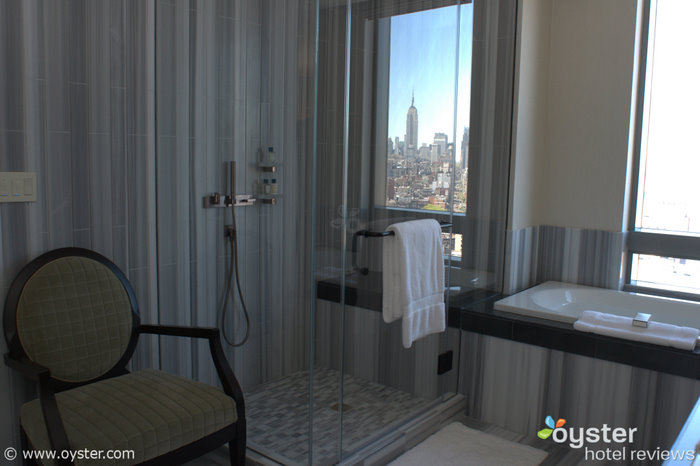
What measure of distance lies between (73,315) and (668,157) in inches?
130

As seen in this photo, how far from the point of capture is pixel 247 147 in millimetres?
2348

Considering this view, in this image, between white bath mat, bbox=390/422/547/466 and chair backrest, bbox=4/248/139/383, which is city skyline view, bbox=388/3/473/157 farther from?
white bath mat, bbox=390/422/547/466

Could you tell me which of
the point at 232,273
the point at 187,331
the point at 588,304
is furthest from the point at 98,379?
the point at 588,304

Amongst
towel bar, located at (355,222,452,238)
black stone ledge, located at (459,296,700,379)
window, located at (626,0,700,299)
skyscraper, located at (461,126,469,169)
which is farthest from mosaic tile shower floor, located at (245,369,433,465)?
window, located at (626,0,700,299)

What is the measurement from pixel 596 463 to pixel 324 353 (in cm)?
144

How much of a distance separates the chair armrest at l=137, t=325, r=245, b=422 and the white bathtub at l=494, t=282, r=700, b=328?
1621mm

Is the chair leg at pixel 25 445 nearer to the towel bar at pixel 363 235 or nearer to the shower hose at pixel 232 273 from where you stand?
the shower hose at pixel 232 273

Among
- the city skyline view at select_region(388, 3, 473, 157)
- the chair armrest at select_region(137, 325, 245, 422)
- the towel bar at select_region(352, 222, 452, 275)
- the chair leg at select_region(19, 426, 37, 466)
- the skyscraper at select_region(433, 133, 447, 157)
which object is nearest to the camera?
the chair leg at select_region(19, 426, 37, 466)

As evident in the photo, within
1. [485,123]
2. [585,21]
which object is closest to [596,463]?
[485,123]

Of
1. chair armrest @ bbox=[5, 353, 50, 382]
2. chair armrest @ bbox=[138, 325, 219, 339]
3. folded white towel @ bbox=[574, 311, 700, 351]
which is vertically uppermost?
chair armrest @ bbox=[138, 325, 219, 339]

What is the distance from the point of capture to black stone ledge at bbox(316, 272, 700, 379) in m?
2.15

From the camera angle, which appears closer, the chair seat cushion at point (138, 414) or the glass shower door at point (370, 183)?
the chair seat cushion at point (138, 414)

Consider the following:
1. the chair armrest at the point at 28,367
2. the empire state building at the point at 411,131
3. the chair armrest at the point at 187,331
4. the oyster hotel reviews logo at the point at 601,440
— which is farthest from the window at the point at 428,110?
the chair armrest at the point at 28,367

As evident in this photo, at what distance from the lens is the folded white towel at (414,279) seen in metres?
2.31
